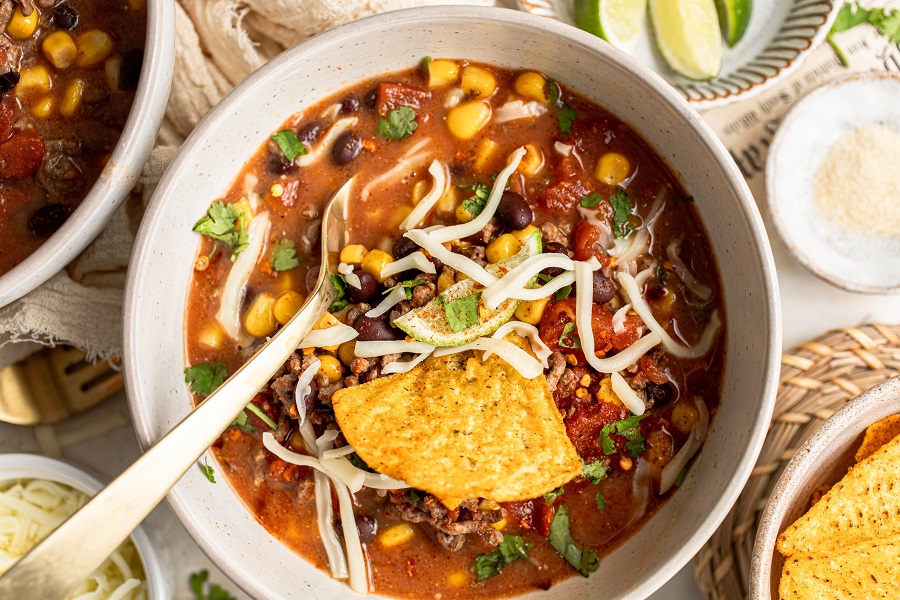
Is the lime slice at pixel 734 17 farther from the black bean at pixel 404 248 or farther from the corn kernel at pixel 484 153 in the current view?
the black bean at pixel 404 248

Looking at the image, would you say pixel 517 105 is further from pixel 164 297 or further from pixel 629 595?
pixel 629 595

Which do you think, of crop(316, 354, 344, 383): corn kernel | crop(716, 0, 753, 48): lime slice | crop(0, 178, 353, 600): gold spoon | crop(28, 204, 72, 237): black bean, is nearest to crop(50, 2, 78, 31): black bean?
crop(28, 204, 72, 237): black bean

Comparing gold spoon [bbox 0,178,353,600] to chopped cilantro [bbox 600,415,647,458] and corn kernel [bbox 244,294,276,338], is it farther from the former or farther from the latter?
chopped cilantro [bbox 600,415,647,458]

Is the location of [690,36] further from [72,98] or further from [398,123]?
[72,98]

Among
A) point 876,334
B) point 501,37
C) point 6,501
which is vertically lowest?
point 6,501

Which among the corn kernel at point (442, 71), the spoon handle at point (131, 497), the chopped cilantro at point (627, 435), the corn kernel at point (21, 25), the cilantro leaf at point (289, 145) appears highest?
the corn kernel at point (21, 25)

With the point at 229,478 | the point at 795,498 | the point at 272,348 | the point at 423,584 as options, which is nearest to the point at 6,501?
the point at 229,478

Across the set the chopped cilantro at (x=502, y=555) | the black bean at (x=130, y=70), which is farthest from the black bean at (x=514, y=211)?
the black bean at (x=130, y=70)
